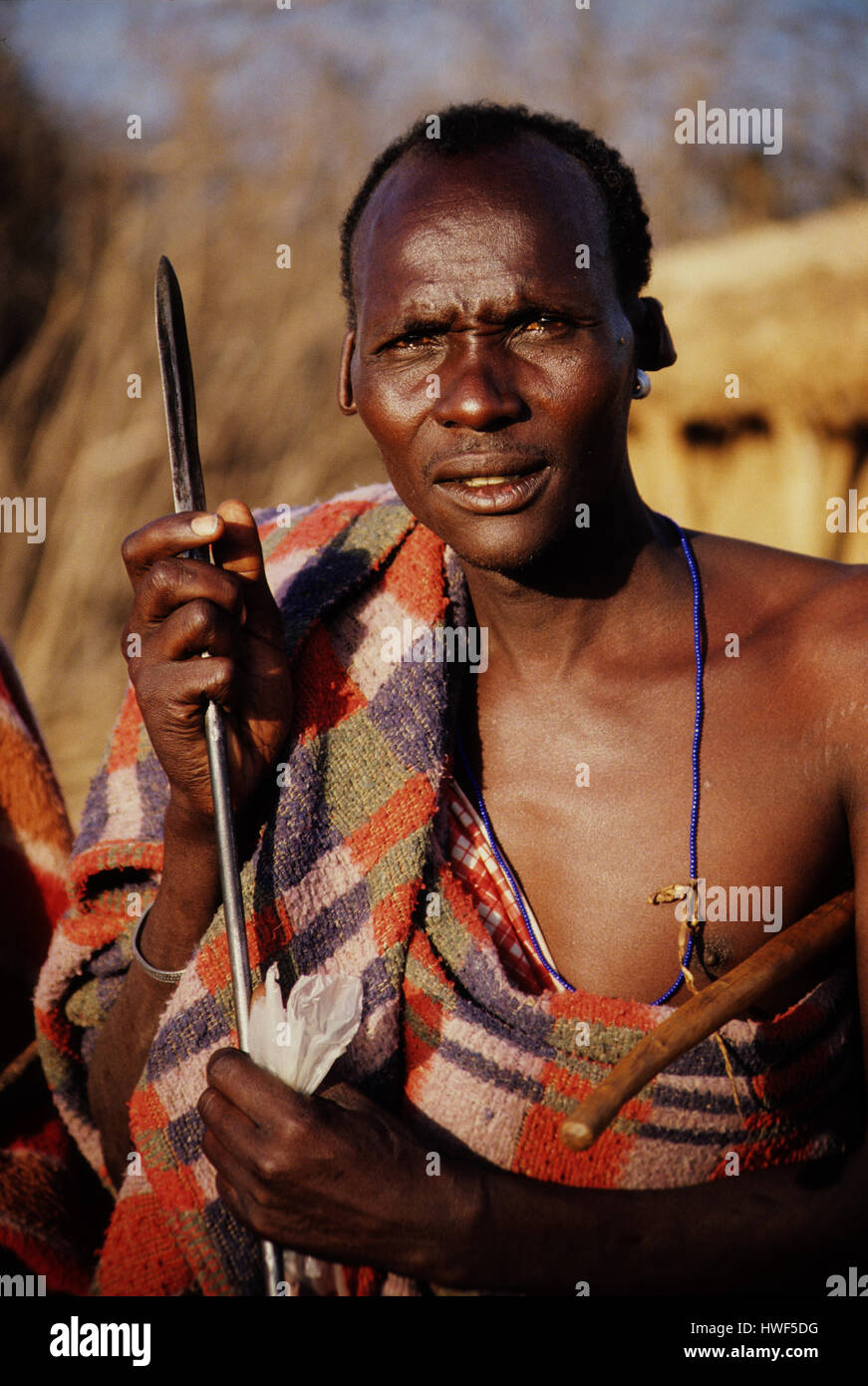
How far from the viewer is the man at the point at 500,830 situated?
5.84ft

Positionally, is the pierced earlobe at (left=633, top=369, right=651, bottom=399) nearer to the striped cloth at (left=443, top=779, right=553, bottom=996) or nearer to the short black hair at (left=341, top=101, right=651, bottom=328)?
the short black hair at (left=341, top=101, right=651, bottom=328)

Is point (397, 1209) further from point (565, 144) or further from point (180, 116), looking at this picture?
point (180, 116)

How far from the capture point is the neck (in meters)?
2.13

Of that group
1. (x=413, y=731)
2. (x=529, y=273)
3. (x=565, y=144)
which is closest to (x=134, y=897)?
(x=413, y=731)

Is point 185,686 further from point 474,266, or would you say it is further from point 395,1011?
point 474,266

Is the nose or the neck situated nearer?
the nose

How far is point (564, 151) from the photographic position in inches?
80.3

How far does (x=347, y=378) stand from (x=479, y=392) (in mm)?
416

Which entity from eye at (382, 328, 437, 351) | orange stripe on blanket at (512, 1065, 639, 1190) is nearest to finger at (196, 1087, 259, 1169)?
orange stripe on blanket at (512, 1065, 639, 1190)

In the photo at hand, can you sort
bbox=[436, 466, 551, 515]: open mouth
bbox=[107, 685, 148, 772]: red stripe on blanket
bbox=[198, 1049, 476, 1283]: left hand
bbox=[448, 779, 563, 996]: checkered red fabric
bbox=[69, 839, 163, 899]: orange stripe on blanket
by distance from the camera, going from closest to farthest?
bbox=[198, 1049, 476, 1283]: left hand < bbox=[436, 466, 551, 515]: open mouth < bbox=[448, 779, 563, 996]: checkered red fabric < bbox=[69, 839, 163, 899]: orange stripe on blanket < bbox=[107, 685, 148, 772]: red stripe on blanket

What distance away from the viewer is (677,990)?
1.98 m

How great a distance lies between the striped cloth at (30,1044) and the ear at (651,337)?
1327mm

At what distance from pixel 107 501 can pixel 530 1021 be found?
4.79 metres

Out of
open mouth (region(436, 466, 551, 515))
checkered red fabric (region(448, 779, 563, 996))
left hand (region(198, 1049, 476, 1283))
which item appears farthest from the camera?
checkered red fabric (region(448, 779, 563, 996))
